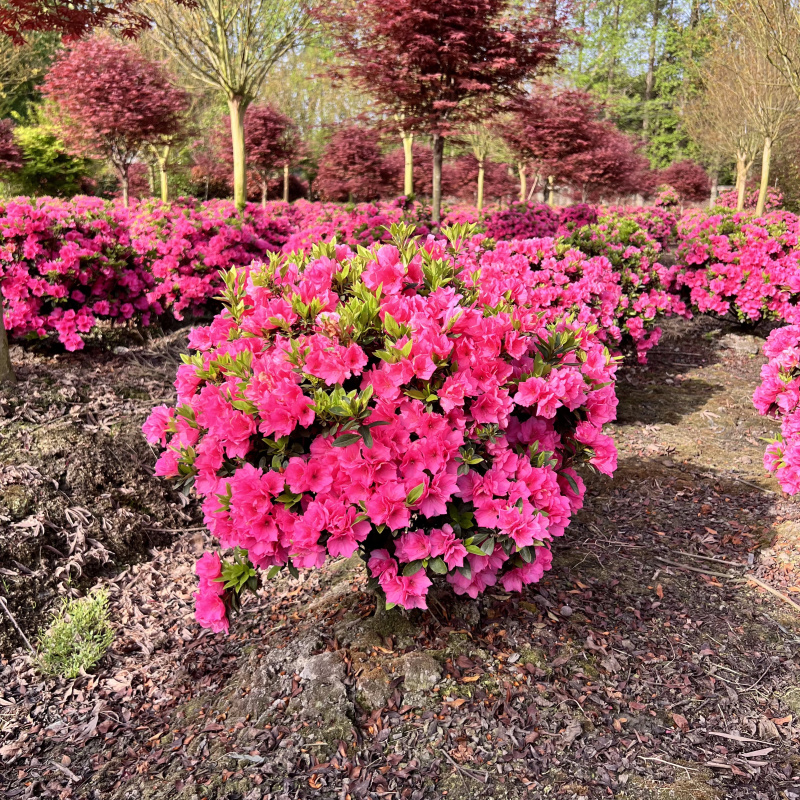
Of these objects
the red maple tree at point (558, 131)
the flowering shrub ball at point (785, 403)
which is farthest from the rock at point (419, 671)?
the red maple tree at point (558, 131)

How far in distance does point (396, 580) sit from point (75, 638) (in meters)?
1.67

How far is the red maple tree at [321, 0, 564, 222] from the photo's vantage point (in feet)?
23.5

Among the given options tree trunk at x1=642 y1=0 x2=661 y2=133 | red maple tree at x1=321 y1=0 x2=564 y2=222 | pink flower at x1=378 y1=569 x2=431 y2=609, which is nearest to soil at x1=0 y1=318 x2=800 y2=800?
pink flower at x1=378 y1=569 x2=431 y2=609

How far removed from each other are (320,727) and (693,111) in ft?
93.2

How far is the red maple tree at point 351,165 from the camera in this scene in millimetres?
22469

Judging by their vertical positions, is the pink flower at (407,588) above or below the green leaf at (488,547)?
below

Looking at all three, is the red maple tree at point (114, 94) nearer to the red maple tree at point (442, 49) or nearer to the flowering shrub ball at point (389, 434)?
the red maple tree at point (442, 49)

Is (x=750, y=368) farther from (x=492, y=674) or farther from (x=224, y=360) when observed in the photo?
(x=224, y=360)

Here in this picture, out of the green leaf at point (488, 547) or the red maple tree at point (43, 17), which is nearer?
the green leaf at point (488, 547)

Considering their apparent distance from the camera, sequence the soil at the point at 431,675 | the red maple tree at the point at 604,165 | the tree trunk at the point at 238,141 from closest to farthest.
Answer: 1. the soil at the point at 431,675
2. the tree trunk at the point at 238,141
3. the red maple tree at the point at 604,165

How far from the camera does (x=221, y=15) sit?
10.7m

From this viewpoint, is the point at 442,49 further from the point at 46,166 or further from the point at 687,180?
the point at 687,180

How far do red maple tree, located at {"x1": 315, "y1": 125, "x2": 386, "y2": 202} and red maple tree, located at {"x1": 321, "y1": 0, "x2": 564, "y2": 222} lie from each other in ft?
46.7

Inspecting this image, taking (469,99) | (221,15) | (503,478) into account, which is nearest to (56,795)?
(503,478)
